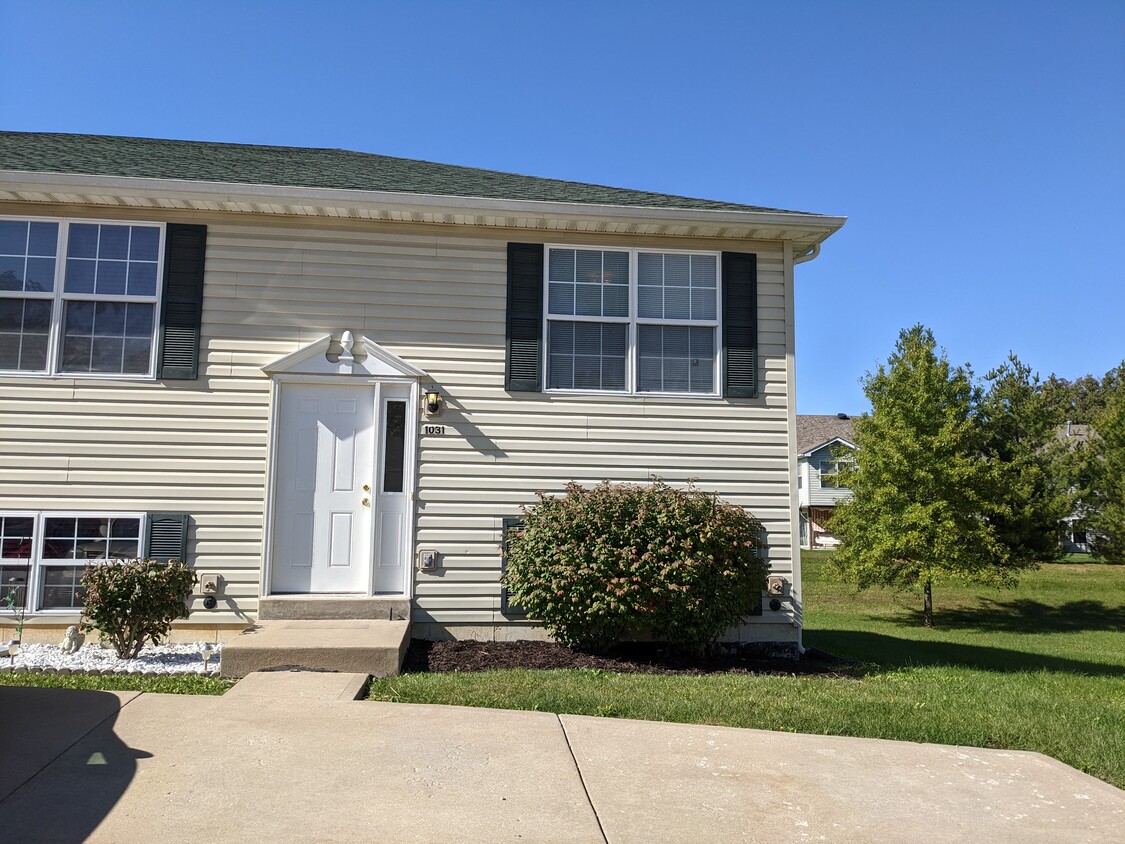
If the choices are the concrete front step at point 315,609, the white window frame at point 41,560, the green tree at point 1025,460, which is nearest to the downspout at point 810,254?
the concrete front step at point 315,609

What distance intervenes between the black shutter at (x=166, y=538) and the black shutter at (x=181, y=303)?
129 cm

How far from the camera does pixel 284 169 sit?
28.3ft

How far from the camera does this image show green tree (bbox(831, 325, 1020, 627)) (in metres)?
17.4

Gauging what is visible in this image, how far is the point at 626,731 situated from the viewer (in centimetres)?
456

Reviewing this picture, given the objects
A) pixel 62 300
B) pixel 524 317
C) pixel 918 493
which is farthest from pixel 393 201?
pixel 918 493

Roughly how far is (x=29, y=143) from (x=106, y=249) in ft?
8.60

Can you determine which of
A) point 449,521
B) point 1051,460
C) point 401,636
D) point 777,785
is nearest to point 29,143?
point 449,521

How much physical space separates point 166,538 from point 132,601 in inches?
48.9

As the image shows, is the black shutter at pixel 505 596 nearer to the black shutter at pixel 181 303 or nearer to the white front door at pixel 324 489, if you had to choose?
the white front door at pixel 324 489

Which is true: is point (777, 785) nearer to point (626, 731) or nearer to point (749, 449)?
point (626, 731)

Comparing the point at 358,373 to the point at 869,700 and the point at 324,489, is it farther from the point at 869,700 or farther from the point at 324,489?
the point at 869,700

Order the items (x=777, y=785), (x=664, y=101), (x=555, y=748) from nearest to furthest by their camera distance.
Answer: (x=777, y=785) < (x=555, y=748) < (x=664, y=101)

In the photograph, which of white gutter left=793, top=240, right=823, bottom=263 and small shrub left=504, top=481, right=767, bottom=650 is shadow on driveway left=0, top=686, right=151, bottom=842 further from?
white gutter left=793, top=240, right=823, bottom=263

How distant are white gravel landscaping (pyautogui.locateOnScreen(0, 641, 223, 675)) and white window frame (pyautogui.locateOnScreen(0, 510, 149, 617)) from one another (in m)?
0.43
